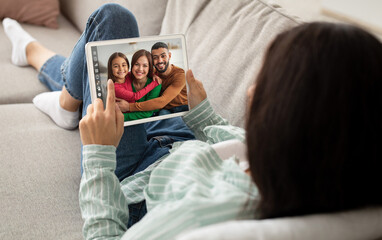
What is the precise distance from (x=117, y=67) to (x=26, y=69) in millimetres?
834

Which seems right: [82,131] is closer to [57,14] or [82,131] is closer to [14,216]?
[14,216]

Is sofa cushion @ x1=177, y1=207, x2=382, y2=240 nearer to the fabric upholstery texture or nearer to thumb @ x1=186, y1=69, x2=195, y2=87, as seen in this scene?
thumb @ x1=186, y1=69, x2=195, y2=87

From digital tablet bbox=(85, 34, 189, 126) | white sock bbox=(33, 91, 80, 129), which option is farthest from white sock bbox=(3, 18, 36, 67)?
digital tablet bbox=(85, 34, 189, 126)

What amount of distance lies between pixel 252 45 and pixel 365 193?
0.69 meters

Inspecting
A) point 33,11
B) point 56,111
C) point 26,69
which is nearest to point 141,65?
point 56,111

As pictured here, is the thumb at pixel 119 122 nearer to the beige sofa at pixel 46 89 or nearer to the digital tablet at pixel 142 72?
the digital tablet at pixel 142 72

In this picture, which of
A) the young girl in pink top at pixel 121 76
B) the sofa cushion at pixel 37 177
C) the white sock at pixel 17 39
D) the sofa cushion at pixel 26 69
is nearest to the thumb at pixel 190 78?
the young girl in pink top at pixel 121 76

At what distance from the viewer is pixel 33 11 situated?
6.16 ft

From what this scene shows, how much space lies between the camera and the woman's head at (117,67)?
944 mm

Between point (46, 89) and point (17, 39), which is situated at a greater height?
point (17, 39)

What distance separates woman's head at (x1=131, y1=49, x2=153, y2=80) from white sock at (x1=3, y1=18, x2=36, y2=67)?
830 mm

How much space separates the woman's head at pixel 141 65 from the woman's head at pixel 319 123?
0.48 meters

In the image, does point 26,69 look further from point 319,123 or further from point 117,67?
point 319,123

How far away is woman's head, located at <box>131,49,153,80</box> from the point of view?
97 centimetres
